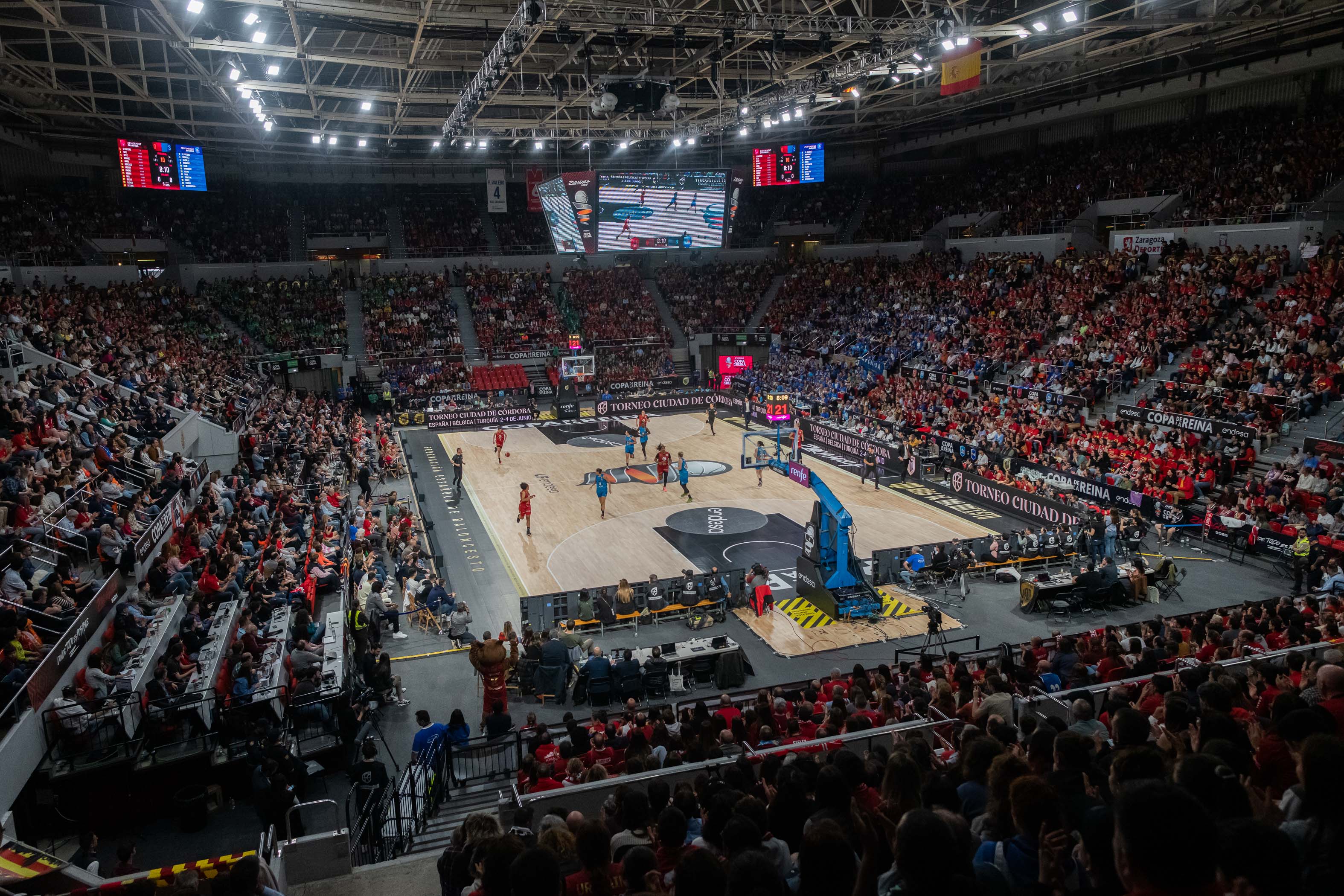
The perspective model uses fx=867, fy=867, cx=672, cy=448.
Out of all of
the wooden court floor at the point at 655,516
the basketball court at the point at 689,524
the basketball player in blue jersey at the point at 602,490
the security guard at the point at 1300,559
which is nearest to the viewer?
the security guard at the point at 1300,559

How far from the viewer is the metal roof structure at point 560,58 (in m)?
20.5

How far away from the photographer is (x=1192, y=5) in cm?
2508

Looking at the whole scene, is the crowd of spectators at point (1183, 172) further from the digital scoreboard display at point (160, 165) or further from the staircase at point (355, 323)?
the digital scoreboard display at point (160, 165)

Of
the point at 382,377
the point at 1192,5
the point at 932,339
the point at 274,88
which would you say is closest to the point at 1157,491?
the point at 1192,5

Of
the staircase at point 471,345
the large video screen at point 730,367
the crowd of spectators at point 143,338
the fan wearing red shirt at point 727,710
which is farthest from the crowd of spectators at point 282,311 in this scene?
the fan wearing red shirt at point 727,710

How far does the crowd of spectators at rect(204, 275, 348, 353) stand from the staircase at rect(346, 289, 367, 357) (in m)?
0.45

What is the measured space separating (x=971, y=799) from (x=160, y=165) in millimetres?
41774

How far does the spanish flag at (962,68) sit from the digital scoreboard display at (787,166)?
63.2ft

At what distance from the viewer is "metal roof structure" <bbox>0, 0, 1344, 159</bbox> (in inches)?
806

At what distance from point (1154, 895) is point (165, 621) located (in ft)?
46.7

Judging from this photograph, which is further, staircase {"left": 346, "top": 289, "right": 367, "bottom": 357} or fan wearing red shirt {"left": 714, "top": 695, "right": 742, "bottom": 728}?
staircase {"left": 346, "top": 289, "right": 367, "bottom": 357}

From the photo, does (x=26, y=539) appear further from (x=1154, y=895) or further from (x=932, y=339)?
(x=932, y=339)

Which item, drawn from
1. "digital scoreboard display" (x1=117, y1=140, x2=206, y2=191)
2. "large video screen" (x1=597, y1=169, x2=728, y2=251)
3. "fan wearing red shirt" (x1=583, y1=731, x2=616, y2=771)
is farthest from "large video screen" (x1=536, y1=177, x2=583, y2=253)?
"fan wearing red shirt" (x1=583, y1=731, x2=616, y2=771)

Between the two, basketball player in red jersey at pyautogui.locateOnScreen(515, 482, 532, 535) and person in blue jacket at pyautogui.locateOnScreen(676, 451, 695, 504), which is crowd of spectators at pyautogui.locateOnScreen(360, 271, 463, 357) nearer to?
person in blue jacket at pyautogui.locateOnScreen(676, 451, 695, 504)
